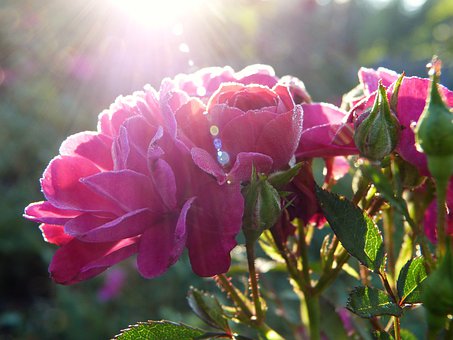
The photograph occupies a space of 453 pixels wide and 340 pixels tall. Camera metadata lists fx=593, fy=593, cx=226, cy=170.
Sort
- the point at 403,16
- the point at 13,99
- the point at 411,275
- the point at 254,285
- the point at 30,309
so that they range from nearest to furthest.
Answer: the point at 411,275, the point at 254,285, the point at 30,309, the point at 13,99, the point at 403,16

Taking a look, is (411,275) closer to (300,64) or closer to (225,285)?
(225,285)

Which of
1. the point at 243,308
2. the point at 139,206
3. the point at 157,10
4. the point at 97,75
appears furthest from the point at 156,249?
the point at 97,75

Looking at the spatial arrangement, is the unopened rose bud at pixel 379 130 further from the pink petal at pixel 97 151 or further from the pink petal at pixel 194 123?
the pink petal at pixel 97 151

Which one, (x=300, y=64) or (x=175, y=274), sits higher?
(x=300, y=64)

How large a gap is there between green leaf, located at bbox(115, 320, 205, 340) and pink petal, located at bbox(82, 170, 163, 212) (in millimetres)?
100

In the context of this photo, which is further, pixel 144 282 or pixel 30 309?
pixel 30 309

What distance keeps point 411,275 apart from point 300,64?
5265mm

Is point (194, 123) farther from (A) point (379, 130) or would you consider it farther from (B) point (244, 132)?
(A) point (379, 130)

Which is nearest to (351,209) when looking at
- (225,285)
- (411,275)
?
(411,275)

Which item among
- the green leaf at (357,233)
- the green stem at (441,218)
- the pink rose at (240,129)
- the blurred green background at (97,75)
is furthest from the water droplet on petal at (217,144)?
the blurred green background at (97,75)

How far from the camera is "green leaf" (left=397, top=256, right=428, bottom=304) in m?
0.43

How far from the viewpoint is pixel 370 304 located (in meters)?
0.43

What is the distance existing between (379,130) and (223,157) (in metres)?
0.13

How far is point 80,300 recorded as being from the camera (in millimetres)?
2471
